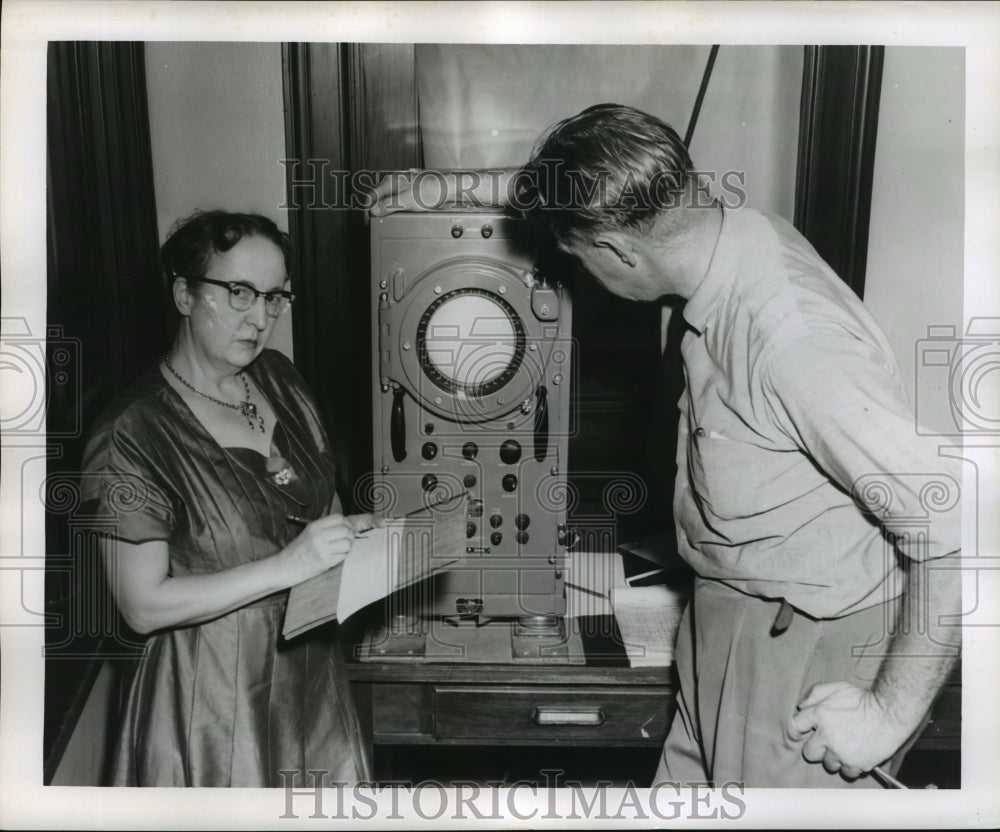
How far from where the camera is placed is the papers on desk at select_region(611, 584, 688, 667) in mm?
1764

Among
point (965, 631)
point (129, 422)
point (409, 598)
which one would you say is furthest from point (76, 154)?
point (965, 631)

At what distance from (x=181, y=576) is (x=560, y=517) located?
25.1 inches

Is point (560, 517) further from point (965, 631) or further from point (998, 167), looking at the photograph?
point (998, 167)

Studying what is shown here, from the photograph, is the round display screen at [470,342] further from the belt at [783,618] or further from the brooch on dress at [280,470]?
the belt at [783,618]

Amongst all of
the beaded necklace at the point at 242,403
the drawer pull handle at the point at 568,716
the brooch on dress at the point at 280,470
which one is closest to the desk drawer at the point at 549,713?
the drawer pull handle at the point at 568,716

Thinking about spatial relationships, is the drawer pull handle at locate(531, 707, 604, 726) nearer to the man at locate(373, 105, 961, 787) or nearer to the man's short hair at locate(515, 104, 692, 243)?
the man at locate(373, 105, 961, 787)

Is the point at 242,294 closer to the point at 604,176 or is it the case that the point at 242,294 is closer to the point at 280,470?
the point at 280,470

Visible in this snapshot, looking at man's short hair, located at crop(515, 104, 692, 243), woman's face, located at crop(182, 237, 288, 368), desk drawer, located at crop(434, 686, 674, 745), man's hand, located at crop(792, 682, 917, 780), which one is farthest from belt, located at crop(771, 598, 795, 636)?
woman's face, located at crop(182, 237, 288, 368)

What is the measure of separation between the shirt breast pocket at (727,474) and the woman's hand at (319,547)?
23.2 inches

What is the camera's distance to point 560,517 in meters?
1.76

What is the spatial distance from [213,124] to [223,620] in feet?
2.71

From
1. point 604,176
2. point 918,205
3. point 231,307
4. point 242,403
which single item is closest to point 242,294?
point 231,307

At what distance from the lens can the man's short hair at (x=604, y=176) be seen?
1.66 m

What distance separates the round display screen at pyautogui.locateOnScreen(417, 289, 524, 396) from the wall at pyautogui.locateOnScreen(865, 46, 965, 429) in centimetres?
62
